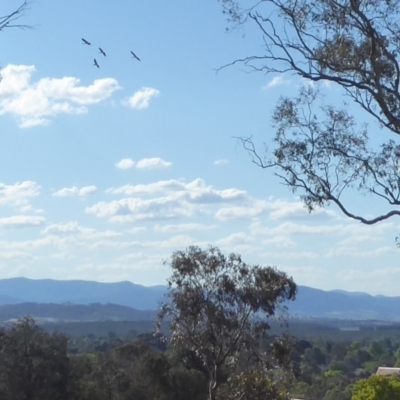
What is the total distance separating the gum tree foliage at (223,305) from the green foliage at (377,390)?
41.2ft

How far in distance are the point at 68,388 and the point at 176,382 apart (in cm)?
342

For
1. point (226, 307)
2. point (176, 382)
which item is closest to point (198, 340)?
point (226, 307)

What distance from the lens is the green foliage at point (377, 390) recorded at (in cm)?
3397

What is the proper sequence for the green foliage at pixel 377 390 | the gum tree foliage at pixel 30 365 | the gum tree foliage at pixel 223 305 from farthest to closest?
1. the green foliage at pixel 377 390
2. the gum tree foliage at pixel 30 365
3. the gum tree foliage at pixel 223 305

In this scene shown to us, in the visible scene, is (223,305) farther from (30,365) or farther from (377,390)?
(377,390)

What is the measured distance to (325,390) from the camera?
160 feet

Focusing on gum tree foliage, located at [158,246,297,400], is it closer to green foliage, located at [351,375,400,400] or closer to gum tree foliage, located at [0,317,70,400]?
gum tree foliage, located at [0,317,70,400]

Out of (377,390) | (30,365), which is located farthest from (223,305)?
(377,390)

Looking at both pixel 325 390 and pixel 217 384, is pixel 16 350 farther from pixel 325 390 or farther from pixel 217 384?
pixel 325 390

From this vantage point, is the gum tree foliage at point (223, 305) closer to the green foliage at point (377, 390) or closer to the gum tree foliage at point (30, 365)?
the gum tree foliage at point (30, 365)

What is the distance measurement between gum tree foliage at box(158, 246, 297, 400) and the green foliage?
12570mm

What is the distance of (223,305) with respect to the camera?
22031 millimetres

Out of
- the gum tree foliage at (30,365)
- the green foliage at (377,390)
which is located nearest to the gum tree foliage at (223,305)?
the gum tree foliage at (30,365)

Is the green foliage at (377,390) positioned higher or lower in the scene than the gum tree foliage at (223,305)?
lower
